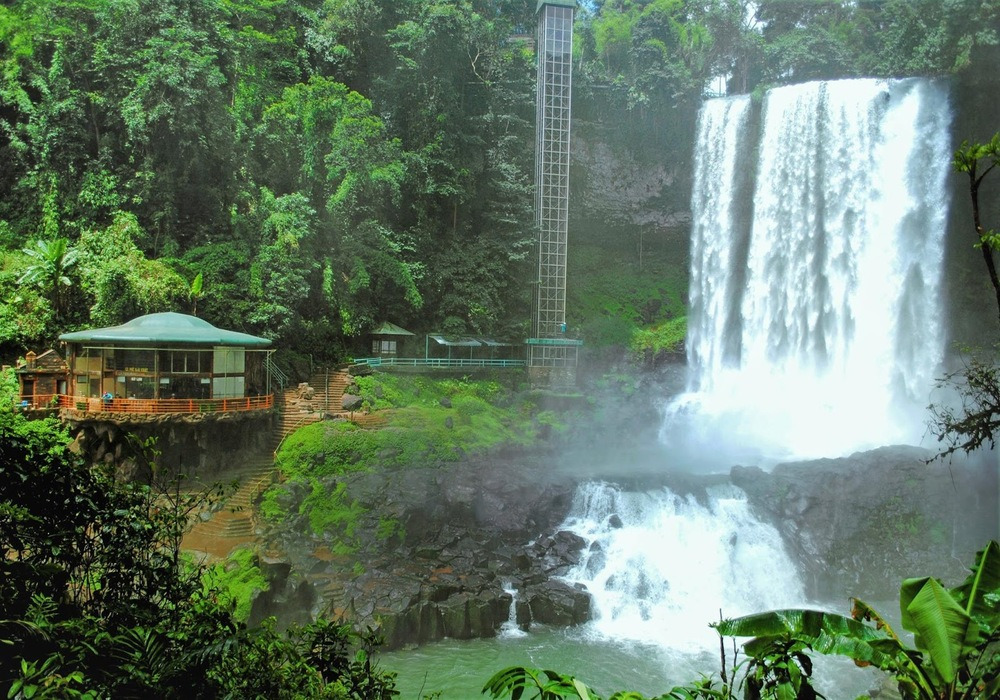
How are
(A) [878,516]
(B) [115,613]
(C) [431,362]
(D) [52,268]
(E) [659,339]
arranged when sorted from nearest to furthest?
(B) [115,613] → (D) [52,268] → (A) [878,516] → (C) [431,362] → (E) [659,339]

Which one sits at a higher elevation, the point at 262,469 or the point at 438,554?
the point at 262,469

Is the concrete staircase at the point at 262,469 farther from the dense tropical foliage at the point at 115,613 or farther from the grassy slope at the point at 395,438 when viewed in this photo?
the dense tropical foliage at the point at 115,613

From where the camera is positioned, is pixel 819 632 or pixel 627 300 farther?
pixel 627 300

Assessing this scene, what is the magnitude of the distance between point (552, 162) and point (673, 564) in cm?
1559

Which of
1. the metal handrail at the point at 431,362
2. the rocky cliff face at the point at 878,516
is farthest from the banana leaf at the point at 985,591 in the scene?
the metal handrail at the point at 431,362

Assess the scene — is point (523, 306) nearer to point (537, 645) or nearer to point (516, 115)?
point (516, 115)

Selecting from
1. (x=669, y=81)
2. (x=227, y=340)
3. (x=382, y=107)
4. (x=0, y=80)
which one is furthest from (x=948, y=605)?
(x=669, y=81)

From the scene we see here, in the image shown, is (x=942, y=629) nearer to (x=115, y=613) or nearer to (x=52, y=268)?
(x=115, y=613)

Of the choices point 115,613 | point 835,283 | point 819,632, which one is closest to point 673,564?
point 819,632

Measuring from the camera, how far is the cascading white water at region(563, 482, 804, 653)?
14867 millimetres

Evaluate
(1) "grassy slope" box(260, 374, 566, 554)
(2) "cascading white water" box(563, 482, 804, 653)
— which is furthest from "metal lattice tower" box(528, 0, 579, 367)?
(2) "cascading white water" box(563, 482, 804, 653)

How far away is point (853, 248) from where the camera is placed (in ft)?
78.6

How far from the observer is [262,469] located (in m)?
17.0

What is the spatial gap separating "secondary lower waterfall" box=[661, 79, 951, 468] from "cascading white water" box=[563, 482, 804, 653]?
5.01m
